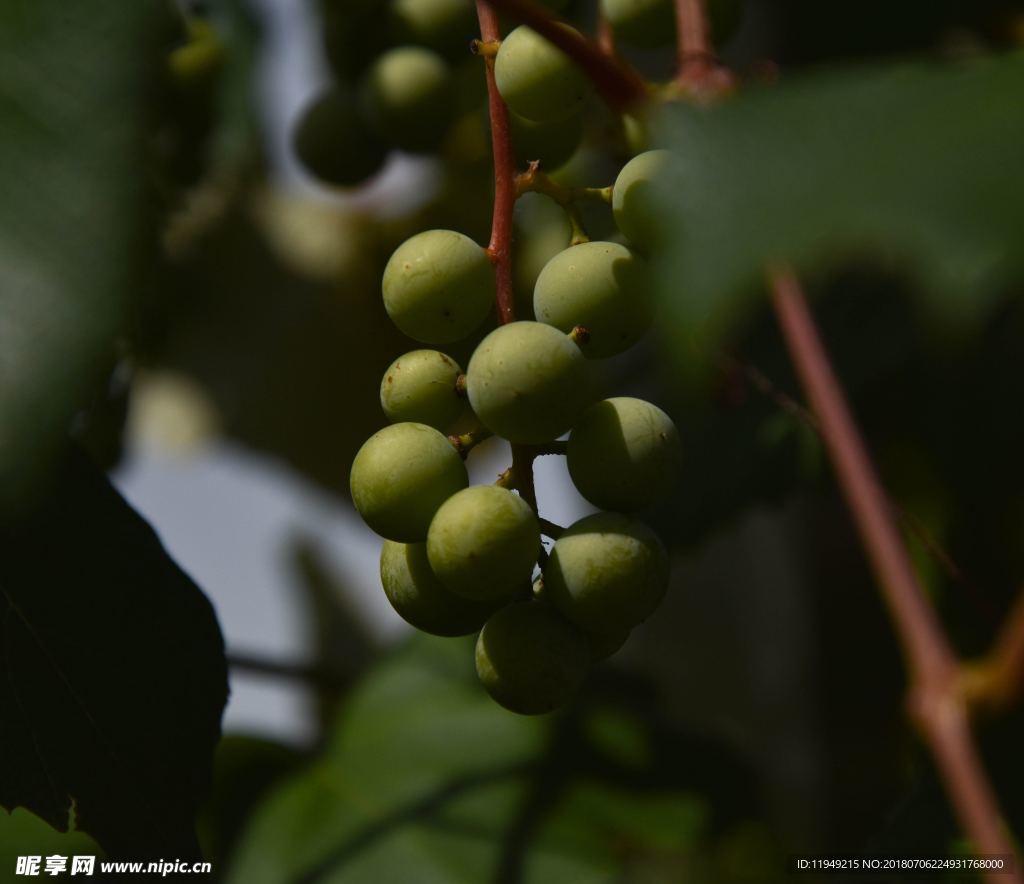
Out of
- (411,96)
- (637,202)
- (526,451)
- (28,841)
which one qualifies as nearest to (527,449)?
(526,451)

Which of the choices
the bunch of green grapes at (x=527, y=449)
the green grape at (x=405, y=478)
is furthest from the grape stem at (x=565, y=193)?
the green grape at (x=405, y=478)

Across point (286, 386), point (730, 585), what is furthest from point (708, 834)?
point (286, 386)

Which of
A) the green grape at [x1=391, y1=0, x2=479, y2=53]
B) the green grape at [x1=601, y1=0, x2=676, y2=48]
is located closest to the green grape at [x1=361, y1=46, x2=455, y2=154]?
the green grape at [x1=391, y1=0, x2=479, y2=53]

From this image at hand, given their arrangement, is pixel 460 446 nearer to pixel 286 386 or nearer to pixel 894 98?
pixel 894 98

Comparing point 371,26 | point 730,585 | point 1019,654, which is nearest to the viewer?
point 1019,654

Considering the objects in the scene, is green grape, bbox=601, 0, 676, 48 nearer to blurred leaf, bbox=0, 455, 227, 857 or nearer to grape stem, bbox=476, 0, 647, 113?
grape stem, bbox=476, 0, 647, 113

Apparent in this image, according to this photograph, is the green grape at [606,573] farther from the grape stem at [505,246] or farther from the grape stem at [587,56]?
the grape stem at [587,56]
